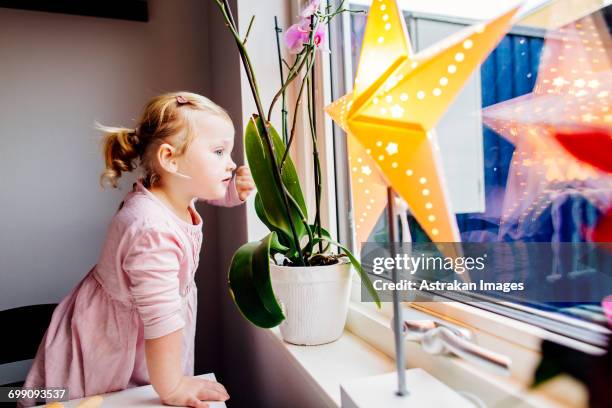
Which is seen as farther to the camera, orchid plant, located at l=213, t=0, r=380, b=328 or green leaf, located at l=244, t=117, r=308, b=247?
green leaf, located at l=244, t=117, r=308, b=247

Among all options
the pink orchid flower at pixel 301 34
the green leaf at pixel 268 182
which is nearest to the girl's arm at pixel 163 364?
the green leaf at pixel 268 182

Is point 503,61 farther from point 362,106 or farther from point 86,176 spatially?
point 86,176

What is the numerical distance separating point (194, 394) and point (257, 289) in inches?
9.3

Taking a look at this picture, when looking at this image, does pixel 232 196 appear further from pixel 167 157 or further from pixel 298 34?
pixel 298 34

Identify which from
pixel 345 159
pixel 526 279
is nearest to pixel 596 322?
pixel 526 279

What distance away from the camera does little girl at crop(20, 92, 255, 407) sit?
710 mm

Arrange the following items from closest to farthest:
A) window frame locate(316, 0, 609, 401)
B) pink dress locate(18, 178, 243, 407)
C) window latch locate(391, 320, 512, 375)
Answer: window latch locate(391, 320, 512, 375)
window frame locate(316, 0, 609, 401)
pink dress locate(18, 178, 243, 407)

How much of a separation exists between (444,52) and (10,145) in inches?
68.4

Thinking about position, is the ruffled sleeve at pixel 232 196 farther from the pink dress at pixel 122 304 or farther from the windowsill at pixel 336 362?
the windowsill at pixel 336 362

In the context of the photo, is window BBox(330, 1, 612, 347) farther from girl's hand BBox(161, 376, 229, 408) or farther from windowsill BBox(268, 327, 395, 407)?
girl's hand BBox(161, 376, 229, 408)

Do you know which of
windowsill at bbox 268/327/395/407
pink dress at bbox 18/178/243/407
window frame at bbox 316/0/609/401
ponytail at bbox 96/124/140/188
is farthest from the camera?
ponytail at bbox 96/124/140/188

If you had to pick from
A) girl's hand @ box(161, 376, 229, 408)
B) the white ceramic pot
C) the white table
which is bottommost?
the white table

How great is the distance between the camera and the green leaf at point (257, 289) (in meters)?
0.66

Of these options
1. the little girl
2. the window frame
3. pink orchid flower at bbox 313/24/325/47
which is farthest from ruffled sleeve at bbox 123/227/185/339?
pink orchid flower at bbox 313/24/325/47
